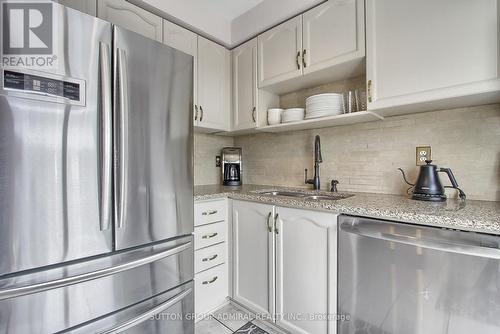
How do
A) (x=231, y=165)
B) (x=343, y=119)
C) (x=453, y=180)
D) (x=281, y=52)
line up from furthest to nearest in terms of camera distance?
1. (x=231, y=165)
2. (x=281, y=52)
3. (x=343, y=119)
4. (x=453, y=180)

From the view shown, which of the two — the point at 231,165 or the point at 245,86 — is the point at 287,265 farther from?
the point at 245,86

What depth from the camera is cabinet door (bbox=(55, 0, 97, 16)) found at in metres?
1.36

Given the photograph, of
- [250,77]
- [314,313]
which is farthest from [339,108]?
[314,313]

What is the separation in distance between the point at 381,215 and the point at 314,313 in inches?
28.1

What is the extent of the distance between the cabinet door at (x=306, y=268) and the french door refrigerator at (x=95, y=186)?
588 mm

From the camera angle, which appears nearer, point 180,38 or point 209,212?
point 209,212

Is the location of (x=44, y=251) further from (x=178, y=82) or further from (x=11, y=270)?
(x=178, y=82)

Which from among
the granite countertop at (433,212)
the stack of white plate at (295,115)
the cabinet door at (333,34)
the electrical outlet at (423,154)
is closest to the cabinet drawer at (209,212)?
the granite countertop at (433,212)

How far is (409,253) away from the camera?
1.00m

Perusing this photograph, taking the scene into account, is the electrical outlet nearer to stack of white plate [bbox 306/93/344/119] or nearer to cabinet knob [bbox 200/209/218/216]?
stack of white plate [bbox 306/93/344/119]

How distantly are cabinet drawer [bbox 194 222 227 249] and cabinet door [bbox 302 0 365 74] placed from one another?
1.32 m

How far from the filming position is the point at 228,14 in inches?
80.7

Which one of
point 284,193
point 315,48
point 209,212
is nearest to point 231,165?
point 284,193

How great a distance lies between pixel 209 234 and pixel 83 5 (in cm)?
164
